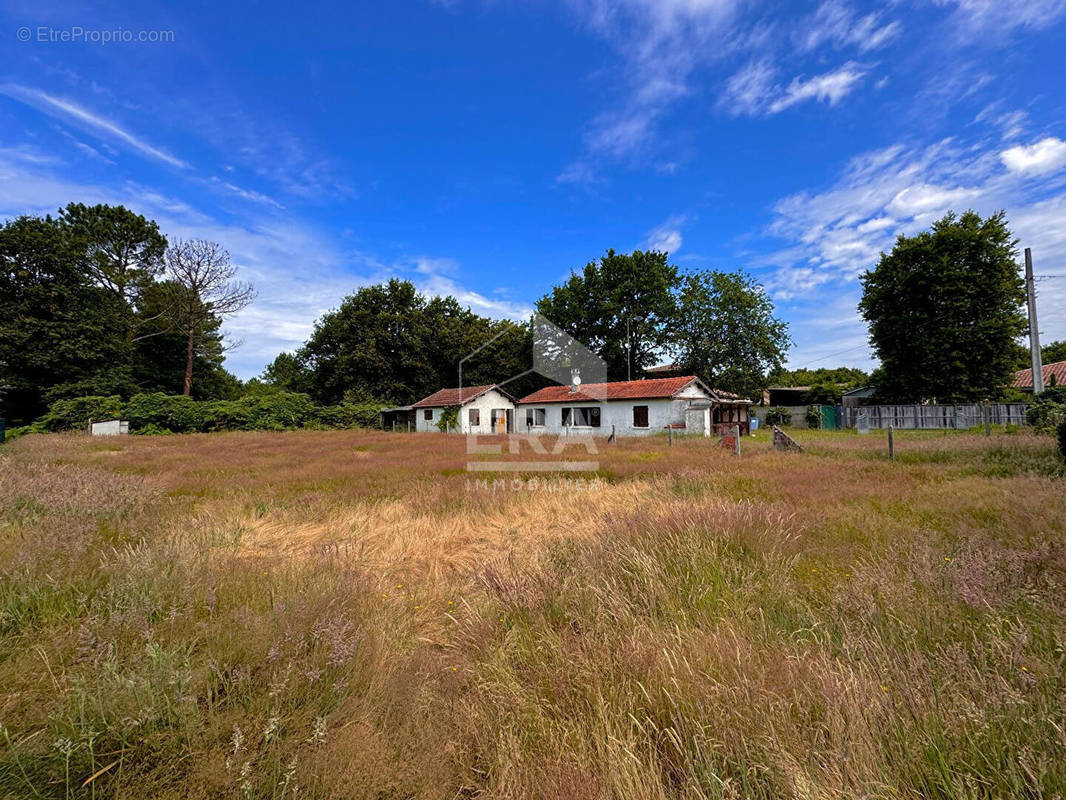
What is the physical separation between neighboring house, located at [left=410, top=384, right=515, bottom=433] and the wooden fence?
24.1 m

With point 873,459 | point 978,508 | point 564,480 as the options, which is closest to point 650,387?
point 873,459

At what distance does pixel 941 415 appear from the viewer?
23281mm

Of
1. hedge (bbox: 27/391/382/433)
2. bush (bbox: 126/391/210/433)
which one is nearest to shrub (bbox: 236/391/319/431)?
hedge (bbox: 27/391/382/433)

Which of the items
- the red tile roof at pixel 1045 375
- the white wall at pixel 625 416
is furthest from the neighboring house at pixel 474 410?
the red tile roof at pixel 1045 375

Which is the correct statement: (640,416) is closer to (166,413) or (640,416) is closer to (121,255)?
(166,413)

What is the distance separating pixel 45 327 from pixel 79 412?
6880mm

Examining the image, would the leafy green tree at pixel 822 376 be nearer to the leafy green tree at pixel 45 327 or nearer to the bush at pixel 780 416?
the bush at pixel 780 416

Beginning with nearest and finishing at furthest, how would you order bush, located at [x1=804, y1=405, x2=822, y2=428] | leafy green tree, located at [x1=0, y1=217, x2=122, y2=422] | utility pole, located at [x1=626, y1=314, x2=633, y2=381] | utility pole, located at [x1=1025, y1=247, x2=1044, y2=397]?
utility pole, located at [x1=1025, y1=247, x2=1044, y2=397] → leafy green tree, located at [x1=0, y1=217, x2=122, y2=422] → bush, located at [x1=804, y1=405, x2=822, y2=428] → utility pole, located at [x1=626, y1=314, x2=633, y2=381]

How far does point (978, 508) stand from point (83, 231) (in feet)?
172

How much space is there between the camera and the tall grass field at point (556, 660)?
1651 mm

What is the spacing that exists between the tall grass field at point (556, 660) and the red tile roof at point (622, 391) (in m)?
21.3

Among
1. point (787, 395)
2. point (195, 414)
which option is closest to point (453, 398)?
point (195, 414)

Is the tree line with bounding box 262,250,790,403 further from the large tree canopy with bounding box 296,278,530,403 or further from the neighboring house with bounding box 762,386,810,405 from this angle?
the neighboring house with bounding box 762,386,810,405

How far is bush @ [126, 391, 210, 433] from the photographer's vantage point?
89.6 feet
